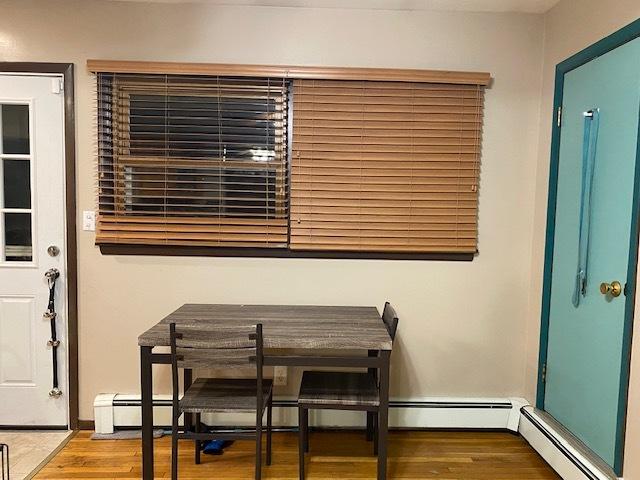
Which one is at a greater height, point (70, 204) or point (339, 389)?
point (70, 204)

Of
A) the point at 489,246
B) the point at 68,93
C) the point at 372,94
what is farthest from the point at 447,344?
the point at 68,93

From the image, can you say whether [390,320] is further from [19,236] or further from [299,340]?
[19,236]

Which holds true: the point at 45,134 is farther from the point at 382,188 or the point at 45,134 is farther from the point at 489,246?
the point at 489,246

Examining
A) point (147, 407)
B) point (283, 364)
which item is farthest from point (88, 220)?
point (283, 364)

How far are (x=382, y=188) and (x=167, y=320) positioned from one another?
1353 mm

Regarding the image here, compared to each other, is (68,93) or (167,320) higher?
(68,93)

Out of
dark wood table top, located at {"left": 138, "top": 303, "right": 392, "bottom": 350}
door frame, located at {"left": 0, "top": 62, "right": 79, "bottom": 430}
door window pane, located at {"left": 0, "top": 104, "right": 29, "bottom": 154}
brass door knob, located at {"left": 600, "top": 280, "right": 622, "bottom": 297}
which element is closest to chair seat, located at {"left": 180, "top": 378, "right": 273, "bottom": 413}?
dark wood table top, located at {"left": 138, "top": 303, "right": 392, "bottom": 350}

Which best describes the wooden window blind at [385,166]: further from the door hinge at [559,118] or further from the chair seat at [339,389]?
the chair seat at [339,389]

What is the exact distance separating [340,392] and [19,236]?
201 cm

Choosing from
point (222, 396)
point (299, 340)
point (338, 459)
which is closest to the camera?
point (299, 340)

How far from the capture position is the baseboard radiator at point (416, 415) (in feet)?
8.53

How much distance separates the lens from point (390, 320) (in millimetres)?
2217

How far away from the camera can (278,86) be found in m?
2.47

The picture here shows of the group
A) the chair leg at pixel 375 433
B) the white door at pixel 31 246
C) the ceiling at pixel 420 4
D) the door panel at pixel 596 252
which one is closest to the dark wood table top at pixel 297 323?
the chair leg at pixel 375 433
